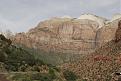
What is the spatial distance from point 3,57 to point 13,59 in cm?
145

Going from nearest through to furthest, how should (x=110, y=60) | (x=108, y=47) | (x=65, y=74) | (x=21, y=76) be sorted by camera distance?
(x=21, y=76) < (x=65, y=74) < (x=110, y=60) < (x=108, y=47)

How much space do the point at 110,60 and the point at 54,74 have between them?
5252 centimetres

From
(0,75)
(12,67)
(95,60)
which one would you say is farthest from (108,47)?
(0,75)

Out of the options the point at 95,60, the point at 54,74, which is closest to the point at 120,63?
the point at 95,60

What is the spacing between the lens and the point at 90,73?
7362 cm

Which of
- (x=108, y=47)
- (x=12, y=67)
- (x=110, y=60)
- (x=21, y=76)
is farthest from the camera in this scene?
(x=108, y=47)

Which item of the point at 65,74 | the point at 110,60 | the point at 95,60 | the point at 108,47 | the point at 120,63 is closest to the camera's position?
the point at 65,74

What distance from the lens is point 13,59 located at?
3897cm

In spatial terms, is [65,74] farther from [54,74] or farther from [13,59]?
[13,59]

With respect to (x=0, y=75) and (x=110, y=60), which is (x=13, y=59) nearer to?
(x=0, y=75)

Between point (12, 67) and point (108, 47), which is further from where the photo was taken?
point (108, 47)

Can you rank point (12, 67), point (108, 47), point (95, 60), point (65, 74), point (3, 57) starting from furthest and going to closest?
1. point (108, 47)
2. point (95, 60)
3. point (3, 57)
4. point (12, 67)
5. point (65, 74)

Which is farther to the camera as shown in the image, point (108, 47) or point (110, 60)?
point (108, 47)

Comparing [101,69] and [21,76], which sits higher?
[21,76]
